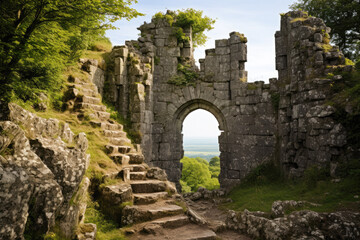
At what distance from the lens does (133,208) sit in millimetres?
5727

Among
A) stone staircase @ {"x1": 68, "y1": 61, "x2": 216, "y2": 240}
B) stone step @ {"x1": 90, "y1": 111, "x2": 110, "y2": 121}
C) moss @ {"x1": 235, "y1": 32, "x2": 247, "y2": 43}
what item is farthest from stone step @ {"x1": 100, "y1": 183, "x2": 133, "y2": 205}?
moss @ {"x1": 235, "y1": 32, "x2": 247, "y2": 43}

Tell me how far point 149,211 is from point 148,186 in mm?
1114

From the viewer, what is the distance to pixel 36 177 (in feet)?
13.0

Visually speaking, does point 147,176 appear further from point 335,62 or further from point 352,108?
point 335,62

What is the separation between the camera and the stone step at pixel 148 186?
6.77m

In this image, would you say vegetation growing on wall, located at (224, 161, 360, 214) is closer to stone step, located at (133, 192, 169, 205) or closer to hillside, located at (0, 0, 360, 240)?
hillside, located at (0, 0, 360, 240)

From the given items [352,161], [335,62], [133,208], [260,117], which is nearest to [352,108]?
[352,161]

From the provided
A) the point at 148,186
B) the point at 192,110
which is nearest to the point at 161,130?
the point at 192,110

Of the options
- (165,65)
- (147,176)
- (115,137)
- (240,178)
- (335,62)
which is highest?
(165,65)

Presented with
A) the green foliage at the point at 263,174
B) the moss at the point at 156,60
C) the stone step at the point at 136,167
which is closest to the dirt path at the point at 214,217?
the green foliage at the point at 263,174

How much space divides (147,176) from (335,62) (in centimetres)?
874

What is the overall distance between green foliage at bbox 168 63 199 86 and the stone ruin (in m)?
0.06

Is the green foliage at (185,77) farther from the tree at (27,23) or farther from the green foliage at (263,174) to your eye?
the tree at (27,23)

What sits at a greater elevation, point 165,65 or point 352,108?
point 165,65
